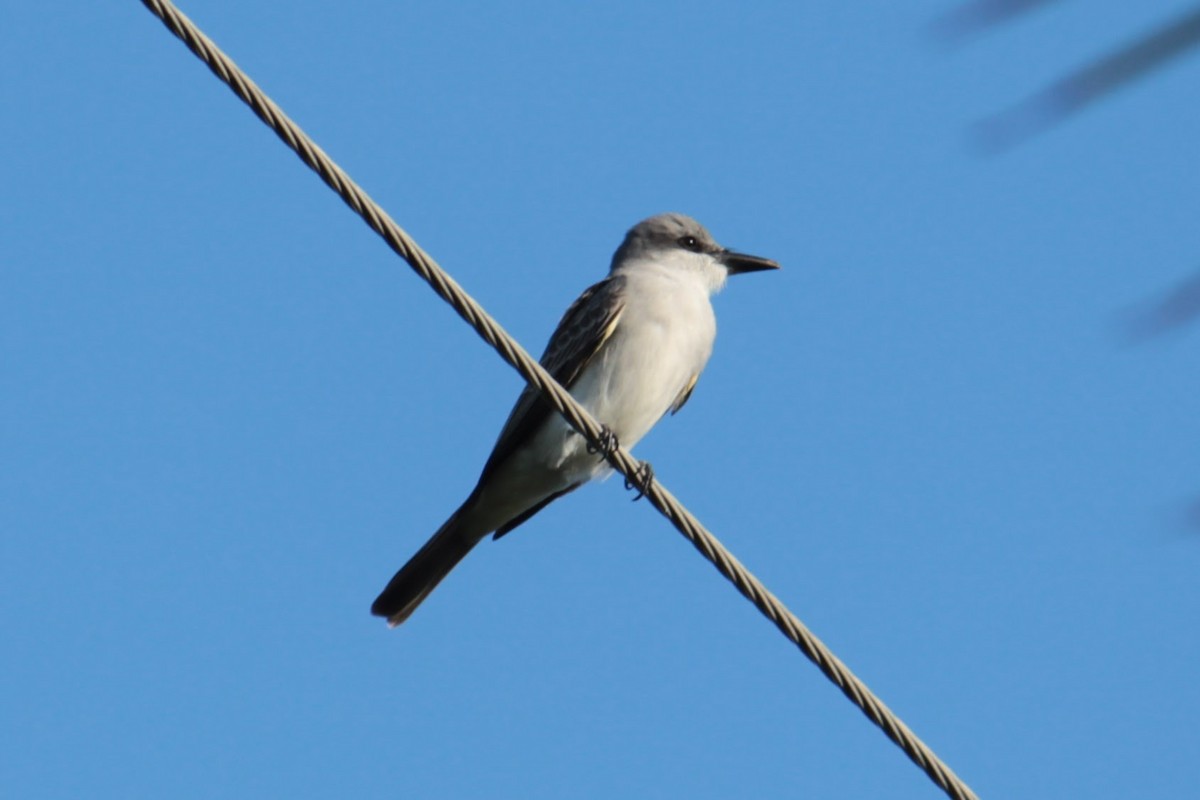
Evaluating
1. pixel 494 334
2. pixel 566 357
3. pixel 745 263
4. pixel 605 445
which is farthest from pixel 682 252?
pixel 494 334

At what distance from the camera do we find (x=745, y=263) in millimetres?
7254

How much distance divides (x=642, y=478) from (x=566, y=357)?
5.96ft

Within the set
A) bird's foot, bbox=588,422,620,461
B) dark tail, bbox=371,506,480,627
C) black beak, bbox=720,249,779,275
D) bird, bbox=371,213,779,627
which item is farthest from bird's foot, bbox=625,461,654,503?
black beak, bbox=720,249,779,275

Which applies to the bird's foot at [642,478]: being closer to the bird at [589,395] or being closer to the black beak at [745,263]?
the bird at [589,395]

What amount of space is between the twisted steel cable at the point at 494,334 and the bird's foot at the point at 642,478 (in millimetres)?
376

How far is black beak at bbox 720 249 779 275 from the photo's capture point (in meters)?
7.25

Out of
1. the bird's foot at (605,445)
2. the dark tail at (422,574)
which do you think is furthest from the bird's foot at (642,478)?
the dark tail at (422,574)

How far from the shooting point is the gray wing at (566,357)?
20.6 ft

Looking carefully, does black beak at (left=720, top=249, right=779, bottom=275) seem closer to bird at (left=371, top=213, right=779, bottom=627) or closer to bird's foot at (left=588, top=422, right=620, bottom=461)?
bird at (left=371, top=213, right=779, bottom=627)

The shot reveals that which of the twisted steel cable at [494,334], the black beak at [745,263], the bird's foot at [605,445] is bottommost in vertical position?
the twisted steel cable at [494,334]

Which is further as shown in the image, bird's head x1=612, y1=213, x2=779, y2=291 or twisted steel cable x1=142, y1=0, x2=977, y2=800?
bird's head x1=612, y1=213, x2=779, y2=291

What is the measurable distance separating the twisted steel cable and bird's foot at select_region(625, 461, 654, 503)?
0.38 meters

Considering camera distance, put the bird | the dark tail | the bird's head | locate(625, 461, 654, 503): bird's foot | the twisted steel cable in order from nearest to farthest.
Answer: the twisted steel cable, locate(625, 461, 654, 503): bird's foot, the bird, the dark tail, the bird's head

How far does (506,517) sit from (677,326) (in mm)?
1251
